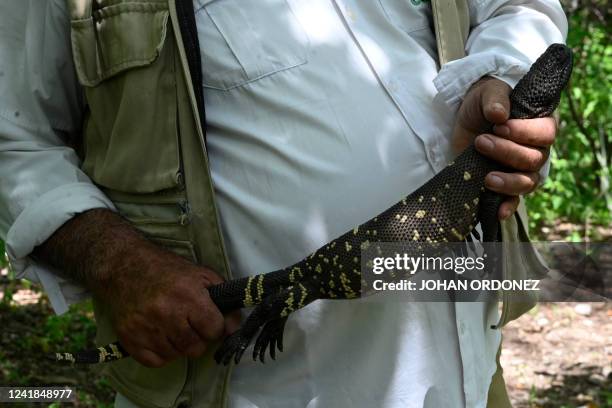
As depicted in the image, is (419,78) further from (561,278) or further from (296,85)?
(561,278)

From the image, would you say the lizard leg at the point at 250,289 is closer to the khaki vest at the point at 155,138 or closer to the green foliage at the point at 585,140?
the khaki vest at the point at 155,138

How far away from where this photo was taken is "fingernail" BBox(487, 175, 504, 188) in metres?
2.59

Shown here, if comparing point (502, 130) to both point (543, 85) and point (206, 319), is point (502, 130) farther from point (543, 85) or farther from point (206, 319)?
point (206, 319)

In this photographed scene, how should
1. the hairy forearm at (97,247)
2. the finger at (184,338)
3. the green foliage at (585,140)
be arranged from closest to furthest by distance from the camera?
the finger at (184,338) < the hairy forearm at (97,247) < the green foliage at (585,140)

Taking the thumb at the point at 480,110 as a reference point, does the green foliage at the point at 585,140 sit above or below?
below

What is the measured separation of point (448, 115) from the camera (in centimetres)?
280

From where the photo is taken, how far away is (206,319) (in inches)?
100

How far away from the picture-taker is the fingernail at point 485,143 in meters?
2.60

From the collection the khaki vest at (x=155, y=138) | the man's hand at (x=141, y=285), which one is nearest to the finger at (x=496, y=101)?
the khaki vest at (x=155, y=138)

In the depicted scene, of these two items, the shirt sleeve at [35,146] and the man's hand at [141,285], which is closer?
the man's hand at [141,285]

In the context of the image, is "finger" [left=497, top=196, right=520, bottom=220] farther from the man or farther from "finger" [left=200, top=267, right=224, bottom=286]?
"finger" [left=200, top=267, right=224, bottom=286]

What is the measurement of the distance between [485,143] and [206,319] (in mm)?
1105

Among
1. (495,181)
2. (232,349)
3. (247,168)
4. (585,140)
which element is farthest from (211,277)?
(585,140)

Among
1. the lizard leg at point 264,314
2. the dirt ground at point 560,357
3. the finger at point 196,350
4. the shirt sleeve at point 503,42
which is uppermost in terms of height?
the shirt sleeve at point 503,42
